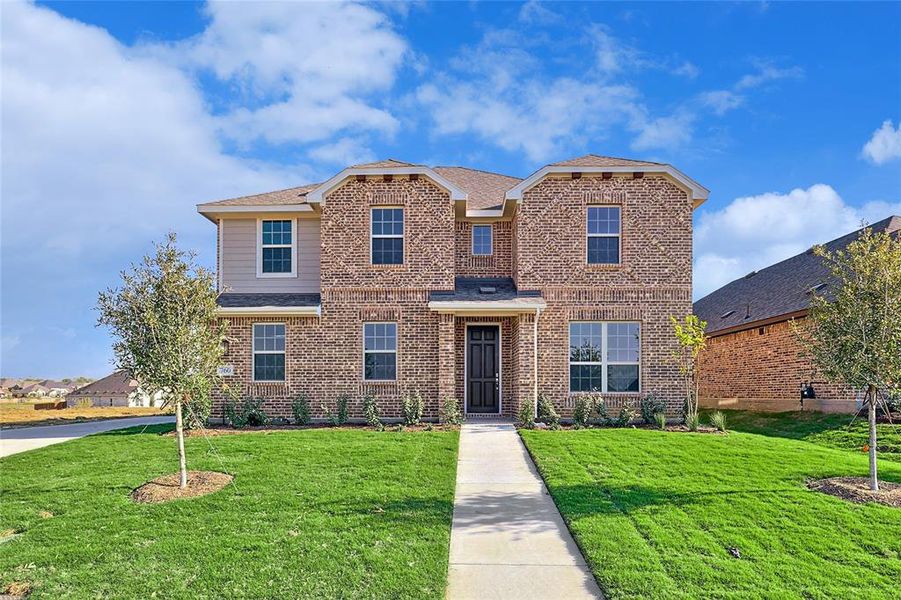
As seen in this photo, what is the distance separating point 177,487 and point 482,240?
407 inches

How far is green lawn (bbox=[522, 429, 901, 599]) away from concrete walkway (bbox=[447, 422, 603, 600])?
0.23 meters

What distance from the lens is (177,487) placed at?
868 cm

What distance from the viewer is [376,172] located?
15.4 meters

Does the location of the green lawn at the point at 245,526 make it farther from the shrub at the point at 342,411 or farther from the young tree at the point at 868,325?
the young tree at the point at 868,325

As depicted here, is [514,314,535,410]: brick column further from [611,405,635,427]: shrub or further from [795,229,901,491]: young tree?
[795,229,901,491]: young tree

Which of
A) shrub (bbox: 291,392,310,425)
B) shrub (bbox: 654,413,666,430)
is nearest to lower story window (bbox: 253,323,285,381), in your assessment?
shrub (bbox: 291,392,310,425)

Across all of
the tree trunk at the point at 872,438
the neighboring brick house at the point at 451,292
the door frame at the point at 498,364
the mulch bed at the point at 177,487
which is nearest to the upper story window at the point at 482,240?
the neighboring brick house at the point at 451,292

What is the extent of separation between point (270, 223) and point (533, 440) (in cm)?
898

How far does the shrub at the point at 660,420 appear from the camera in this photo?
45.8 feet

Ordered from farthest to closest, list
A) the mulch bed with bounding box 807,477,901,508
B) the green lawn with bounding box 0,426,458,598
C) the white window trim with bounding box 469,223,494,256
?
the white window trim with bounding box 469,223,494,256 < the mulch bed with bounding box 807,477,901,508 < the green lawn with bounding box 0,426,458,598

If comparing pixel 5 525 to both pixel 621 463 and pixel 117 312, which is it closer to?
pixel 117 312

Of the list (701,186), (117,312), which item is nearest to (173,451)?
(117,312)

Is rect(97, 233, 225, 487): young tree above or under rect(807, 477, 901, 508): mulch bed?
above

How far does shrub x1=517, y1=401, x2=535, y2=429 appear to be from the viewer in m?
14.0
